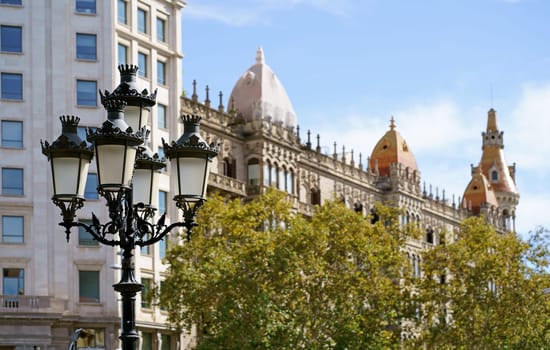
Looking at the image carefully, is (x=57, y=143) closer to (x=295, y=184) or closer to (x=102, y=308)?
(x=102, y=308)

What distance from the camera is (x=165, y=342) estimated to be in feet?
247

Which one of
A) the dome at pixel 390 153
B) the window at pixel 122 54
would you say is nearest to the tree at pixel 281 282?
the window at pixel 122 54

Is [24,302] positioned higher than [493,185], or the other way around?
Answer: [493,185]

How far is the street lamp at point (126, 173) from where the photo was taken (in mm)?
19312

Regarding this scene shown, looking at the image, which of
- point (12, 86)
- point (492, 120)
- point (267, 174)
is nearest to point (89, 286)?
point (12, 86)

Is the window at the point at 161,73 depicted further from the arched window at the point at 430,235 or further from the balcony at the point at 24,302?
the arched window at the point at 430,235

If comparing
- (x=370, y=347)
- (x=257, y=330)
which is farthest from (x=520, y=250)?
(x=257, y=330)

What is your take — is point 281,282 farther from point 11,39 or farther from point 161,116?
point 11,39

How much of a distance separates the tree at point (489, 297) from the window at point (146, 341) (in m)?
15.0

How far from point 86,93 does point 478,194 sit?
211 feet

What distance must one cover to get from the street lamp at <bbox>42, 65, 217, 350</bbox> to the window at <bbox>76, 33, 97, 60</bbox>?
5263 cm

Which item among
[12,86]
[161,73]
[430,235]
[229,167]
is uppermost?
[161,73]

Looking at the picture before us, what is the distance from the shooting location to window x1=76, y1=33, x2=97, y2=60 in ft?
241

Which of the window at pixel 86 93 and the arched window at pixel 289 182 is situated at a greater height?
the window at pixel 86 93
